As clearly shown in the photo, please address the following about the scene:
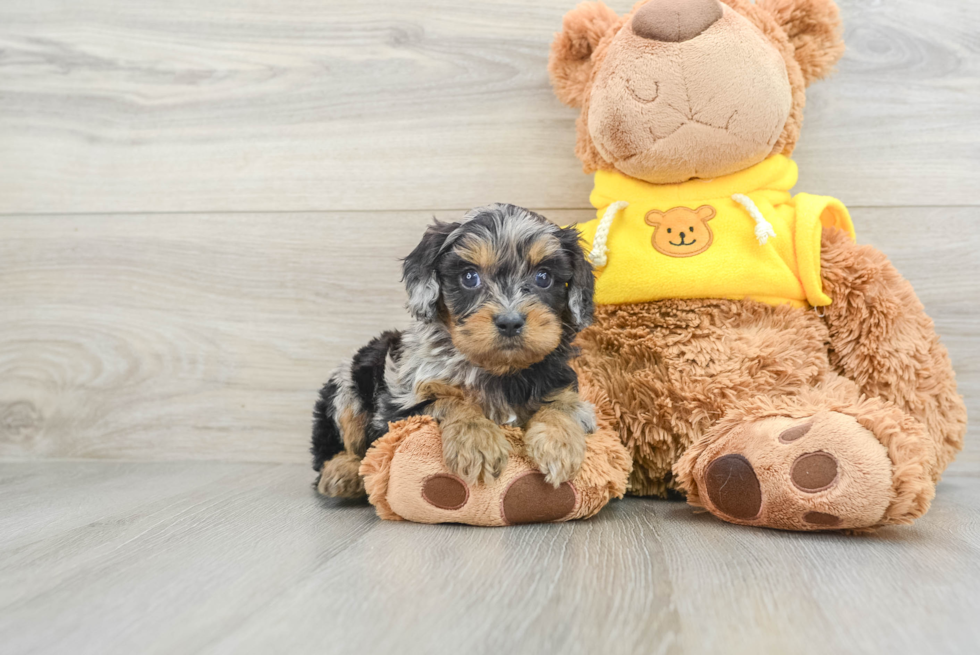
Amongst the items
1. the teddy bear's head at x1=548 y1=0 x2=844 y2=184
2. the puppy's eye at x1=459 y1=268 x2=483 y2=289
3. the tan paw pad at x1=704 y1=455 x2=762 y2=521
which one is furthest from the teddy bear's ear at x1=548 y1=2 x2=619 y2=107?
the tan paw pad at x1=704 y1=455 x2=762 y2=521

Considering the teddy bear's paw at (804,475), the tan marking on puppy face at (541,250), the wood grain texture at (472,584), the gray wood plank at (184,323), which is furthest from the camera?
the gray wood plank at (184,323)

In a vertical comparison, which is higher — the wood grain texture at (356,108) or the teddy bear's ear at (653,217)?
the wood grain texture at (356,108)

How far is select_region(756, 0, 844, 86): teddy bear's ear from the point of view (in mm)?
1767

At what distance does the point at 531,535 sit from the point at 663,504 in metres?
0.49

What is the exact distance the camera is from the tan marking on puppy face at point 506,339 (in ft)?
4.61

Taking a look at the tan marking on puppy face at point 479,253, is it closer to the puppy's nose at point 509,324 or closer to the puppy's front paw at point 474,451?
the puppy's nose at point 509,324

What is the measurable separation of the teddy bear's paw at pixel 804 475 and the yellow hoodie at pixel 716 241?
40 cm

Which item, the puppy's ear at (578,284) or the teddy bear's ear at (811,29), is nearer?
the puppy's ear at (578,284)

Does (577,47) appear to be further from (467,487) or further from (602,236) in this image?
(467,487)

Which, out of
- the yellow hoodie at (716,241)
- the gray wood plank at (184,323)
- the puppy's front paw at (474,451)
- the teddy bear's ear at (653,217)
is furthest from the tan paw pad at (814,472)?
the gray wood plank at (184,323)

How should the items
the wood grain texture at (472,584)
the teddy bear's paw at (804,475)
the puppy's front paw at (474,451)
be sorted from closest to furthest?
the wood grain texture at (472,584) < the teddy bear's paw at (804,475) < the puppy's front paw at (474,451)

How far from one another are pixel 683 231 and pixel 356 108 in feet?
4.00

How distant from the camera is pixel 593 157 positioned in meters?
1.86

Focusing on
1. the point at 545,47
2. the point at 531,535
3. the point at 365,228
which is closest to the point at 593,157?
the point at 545,47
